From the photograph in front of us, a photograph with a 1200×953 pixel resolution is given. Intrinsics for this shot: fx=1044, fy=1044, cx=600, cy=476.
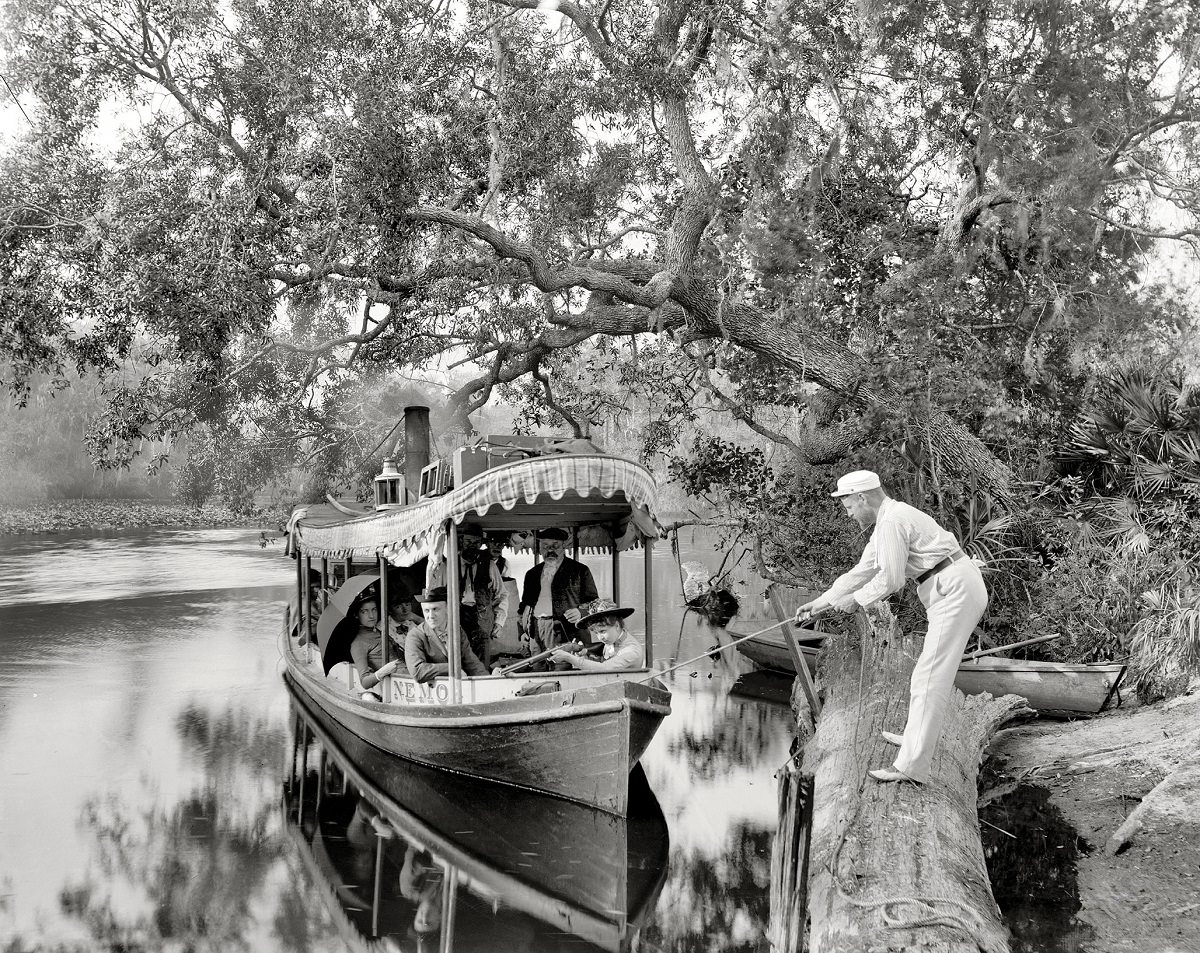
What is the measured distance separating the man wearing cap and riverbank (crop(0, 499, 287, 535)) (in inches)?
1661

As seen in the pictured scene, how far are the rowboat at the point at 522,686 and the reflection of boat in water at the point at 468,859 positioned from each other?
261 mm

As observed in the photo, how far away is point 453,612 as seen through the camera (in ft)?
29.0

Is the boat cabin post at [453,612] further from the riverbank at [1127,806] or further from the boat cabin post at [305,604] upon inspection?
the boat cabin post at [305,604]

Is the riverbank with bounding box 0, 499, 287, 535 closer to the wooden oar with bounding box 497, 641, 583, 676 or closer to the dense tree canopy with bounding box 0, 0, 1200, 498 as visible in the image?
the dense tree canopy with bounding box 0, 0, 1200, 498

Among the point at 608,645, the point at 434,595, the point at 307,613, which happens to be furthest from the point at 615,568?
the point at 307,613

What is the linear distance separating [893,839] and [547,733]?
10.7 feet

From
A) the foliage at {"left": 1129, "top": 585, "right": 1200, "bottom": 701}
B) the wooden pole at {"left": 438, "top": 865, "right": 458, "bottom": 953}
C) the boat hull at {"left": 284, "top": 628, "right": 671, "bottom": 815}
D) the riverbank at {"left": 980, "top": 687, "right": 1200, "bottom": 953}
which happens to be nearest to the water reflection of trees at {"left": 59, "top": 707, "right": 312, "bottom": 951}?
the wooden pole at {"left": 438, "top": 865, "right": 458, "bottom": 953}

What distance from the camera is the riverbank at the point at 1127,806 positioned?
5.87m

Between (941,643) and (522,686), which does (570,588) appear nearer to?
(522,686)

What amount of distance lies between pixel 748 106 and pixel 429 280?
5.08 m

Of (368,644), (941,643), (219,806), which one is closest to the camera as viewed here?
(941,643)

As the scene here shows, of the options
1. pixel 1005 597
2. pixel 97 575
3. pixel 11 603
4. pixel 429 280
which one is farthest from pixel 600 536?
pixel 97 575

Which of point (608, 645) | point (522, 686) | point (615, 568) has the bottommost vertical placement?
point (522, 686)

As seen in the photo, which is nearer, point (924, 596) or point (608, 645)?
point (924, 596)
